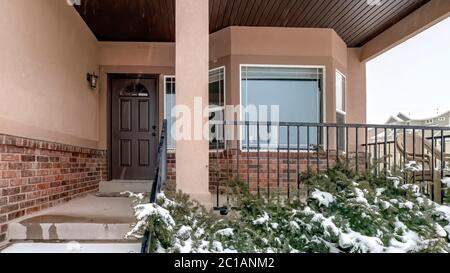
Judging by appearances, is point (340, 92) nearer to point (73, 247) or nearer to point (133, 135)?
point (133, 135)

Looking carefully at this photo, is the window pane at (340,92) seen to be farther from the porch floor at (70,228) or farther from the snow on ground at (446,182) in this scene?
the porch floor at (70,228)

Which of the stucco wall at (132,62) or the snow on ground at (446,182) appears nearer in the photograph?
the snow on ground at (446,182)

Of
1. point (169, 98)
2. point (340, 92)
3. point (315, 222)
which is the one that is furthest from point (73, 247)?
point (340, 92)

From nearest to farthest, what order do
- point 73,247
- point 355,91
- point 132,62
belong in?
point 73,247 → point 132,62 → point 355,91

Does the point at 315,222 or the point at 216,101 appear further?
the point at 216,101

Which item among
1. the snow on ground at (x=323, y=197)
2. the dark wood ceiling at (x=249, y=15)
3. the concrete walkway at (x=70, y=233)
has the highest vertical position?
the dark wood ceiling at (x=249, y=15)

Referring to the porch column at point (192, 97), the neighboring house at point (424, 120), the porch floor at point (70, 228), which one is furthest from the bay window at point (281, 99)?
the porch floor at point (70, 228)

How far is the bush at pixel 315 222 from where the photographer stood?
2.90m

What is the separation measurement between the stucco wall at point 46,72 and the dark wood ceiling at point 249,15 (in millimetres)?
432

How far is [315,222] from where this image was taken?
312 centimetres

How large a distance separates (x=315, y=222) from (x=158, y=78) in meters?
4.49

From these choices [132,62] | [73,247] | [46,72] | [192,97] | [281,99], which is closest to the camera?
[73,247]

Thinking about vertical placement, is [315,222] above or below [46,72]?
below
